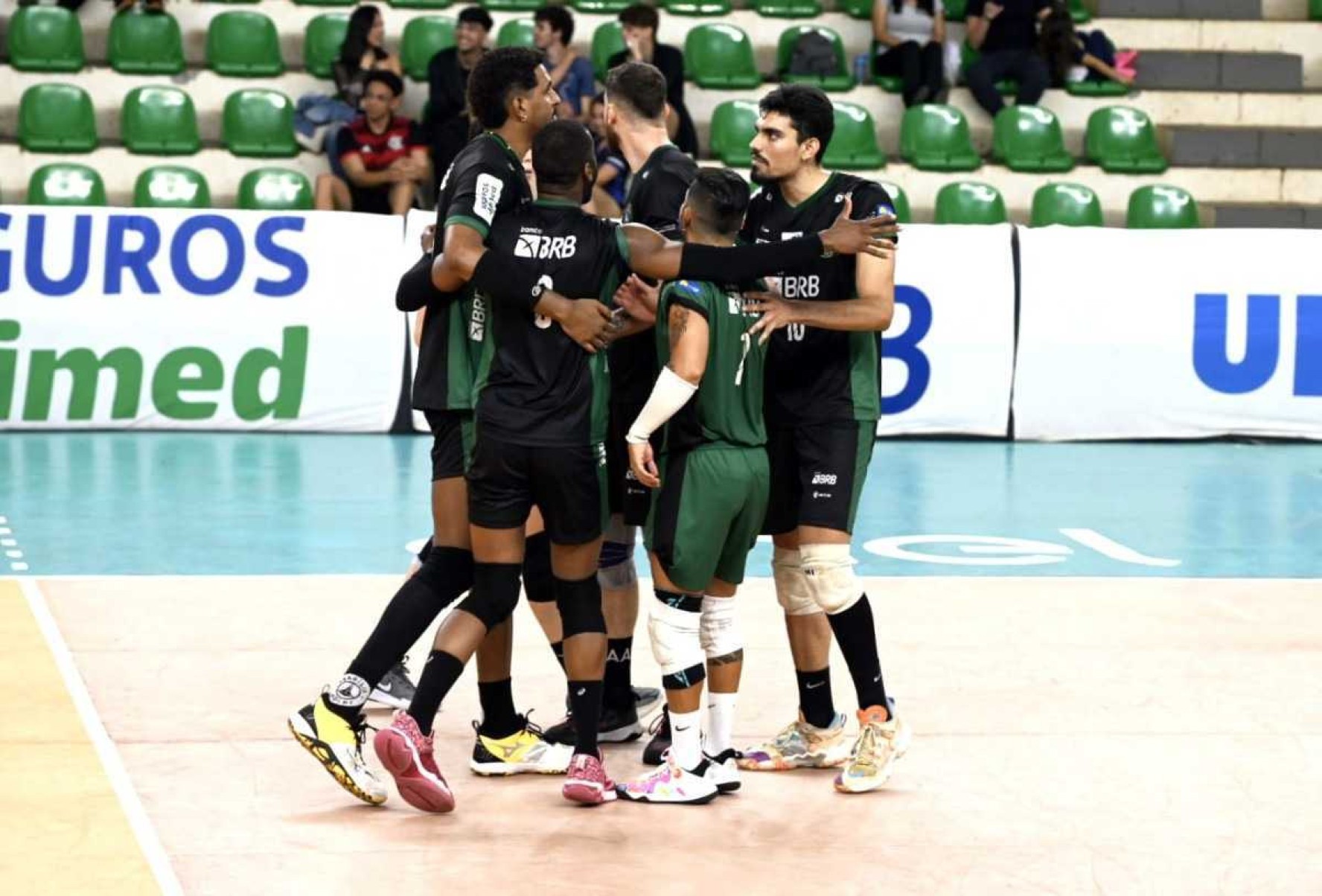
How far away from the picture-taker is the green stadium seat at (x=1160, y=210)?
1731 cm

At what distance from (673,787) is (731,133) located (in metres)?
11.7

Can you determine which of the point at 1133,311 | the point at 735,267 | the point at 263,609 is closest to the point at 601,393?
the point at 735,267

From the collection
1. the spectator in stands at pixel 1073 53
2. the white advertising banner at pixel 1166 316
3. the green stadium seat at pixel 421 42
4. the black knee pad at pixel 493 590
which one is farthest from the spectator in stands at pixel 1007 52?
the black knee pad at pixel 493 590

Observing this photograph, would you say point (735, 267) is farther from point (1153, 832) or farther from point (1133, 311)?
point (1133, 311)

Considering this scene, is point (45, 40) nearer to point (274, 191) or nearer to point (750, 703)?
point (274, 191)

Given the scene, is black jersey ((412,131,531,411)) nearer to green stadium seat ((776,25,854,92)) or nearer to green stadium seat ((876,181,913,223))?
green stadium seat ((876,181,913,223))

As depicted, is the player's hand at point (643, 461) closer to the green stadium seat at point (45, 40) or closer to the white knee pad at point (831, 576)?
the white knee pad at point (831, 576)

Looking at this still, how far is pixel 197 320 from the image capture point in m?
13.5

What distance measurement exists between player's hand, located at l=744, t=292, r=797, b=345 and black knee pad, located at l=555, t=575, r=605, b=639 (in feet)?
2.91

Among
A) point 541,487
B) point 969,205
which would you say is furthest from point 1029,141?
point 541,487

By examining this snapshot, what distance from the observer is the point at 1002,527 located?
11016 millimetres

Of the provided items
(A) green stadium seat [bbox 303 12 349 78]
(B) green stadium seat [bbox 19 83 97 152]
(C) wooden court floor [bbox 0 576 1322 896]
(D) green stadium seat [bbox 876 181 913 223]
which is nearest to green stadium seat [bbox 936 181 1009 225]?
(D) green stadium seat [bbox 876 181 913 223]

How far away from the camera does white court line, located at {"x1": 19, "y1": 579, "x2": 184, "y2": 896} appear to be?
5.44m

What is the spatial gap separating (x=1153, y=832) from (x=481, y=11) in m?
11.5
